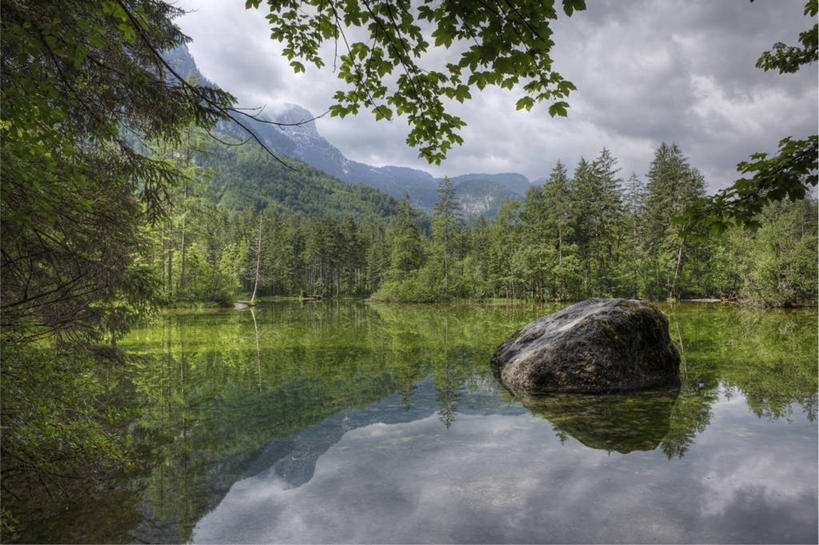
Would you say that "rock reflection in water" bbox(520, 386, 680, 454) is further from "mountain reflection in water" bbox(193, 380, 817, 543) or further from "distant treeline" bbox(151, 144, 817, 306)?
"distant treeline" bbox(151, 144, 817, 306)

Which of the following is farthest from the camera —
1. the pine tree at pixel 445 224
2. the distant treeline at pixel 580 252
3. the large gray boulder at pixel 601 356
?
the pine tree at pixel 445 224

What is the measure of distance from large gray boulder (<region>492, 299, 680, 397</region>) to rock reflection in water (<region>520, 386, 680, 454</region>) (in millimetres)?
371

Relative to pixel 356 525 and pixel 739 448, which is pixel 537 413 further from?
pixel 356 525

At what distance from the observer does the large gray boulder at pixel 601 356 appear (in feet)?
24.3

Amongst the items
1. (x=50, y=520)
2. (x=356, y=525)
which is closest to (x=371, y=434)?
(x=356, y=525)

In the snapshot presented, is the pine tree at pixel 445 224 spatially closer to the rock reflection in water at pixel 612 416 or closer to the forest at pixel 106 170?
the rock reflection in water at pixel 612 416

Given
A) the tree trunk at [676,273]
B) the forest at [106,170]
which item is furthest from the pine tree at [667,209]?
the forest at [106,170]

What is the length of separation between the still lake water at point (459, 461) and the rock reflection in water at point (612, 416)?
38 mm

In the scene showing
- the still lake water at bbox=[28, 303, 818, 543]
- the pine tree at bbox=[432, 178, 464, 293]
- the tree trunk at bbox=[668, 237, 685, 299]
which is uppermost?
the pine tree at bbox=[432, 178, 464, 293]

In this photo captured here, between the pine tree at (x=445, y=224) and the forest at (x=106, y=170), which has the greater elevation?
the pine tree at (x=445, y=224)

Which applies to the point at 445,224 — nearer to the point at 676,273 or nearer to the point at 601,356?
the point at 676,273

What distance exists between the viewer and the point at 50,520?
11.1ft

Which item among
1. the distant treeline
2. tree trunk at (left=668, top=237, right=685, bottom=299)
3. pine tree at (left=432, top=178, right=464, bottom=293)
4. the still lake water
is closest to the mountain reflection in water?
the still lake water

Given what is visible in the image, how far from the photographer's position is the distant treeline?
26.9m
